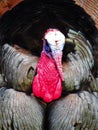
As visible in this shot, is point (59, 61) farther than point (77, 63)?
No

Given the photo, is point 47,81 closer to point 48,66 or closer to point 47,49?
Result: point 48,66

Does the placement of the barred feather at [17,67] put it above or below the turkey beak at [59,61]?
below

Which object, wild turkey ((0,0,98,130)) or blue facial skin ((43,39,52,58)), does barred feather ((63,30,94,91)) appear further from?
blue facial skin ((43,39,52,58))

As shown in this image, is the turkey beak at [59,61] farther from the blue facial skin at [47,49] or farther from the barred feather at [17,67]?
the barred feather at [17,67]

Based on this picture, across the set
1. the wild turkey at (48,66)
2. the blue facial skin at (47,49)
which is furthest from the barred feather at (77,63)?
the blue facial skin at (47,49)

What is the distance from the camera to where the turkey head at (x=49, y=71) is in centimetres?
396

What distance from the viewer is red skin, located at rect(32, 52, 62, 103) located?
4004 millimetres

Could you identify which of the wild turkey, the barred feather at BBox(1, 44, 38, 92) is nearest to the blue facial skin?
the wild turkey

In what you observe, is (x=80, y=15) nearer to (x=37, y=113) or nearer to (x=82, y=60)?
(x=82, y=60)

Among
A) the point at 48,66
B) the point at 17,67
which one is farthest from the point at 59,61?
the point at 17,67

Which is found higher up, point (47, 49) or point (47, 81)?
point (47, 49)

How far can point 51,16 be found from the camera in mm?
4199

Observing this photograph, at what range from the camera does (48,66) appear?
13.2 ft

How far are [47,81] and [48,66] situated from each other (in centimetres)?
10
